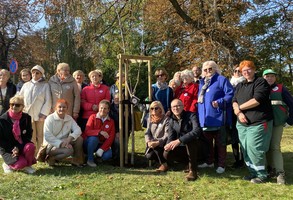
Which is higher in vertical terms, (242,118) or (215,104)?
(215,104)

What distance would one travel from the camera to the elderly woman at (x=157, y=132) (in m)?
5.57

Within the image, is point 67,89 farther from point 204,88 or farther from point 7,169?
point 204,88

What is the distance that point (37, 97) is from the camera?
20.5 ft

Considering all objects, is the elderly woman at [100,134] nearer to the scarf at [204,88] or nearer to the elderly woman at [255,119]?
the scarf at [204,88]

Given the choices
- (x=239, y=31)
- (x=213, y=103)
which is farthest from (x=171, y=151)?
(x=239, y=31)

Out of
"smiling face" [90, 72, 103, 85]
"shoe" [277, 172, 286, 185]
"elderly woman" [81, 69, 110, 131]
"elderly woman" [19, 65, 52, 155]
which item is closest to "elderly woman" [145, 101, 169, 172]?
"elderly woman" [81, 69, 110, 131]

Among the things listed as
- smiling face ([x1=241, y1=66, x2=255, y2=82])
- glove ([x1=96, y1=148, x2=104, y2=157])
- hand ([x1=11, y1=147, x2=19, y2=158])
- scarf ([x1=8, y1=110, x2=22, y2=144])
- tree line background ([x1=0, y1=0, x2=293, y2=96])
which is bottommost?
glove ([x1=96, y1=148, x2=104, y2=157])

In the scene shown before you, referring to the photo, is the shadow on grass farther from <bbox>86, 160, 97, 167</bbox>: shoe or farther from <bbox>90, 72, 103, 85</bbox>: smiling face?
<bbox>90, 72, 103, 85</bbox>: smiling face

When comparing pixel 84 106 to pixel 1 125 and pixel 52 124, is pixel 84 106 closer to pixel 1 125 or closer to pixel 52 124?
pixel 52 124

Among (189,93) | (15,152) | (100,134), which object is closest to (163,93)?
(189,93)

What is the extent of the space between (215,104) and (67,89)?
9.20 ft

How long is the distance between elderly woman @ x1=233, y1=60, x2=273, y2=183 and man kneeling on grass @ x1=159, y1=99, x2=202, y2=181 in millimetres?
749

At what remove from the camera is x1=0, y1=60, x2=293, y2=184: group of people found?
4.95m

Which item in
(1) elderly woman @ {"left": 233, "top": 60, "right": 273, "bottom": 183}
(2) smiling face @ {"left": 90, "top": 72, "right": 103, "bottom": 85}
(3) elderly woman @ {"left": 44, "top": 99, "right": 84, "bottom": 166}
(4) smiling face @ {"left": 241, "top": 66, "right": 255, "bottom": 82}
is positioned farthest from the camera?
(2) smiling face @ {"left": 90, "top": 72, "right": 103, "bottom": 85}
